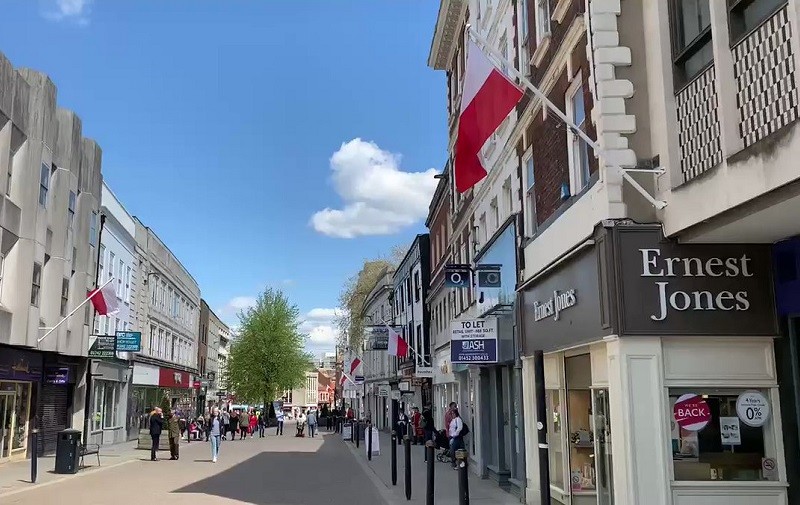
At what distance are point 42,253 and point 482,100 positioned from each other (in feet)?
59.1

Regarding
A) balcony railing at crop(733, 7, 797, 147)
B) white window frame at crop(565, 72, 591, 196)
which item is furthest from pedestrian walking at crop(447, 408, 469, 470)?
balcony railing at crop(733, 7, 797, 147)

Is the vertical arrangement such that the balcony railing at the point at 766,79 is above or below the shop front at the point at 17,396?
above

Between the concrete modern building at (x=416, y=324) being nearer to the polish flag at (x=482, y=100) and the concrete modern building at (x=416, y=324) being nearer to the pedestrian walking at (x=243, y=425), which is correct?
the pedestrian walking at (x=243, y=425)

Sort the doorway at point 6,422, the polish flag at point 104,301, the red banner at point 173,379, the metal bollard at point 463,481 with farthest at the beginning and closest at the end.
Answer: the red banner at point 173,379 < the polish flag at point 104,301 < the doorway at point 6,422 < the metal bollard at point 463,481

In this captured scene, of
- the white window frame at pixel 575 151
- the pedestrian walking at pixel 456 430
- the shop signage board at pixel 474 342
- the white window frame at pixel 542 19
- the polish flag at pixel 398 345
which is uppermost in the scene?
the white window frame at pixel 542 19

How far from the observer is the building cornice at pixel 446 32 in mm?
23234

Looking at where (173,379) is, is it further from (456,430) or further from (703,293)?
(703,293)

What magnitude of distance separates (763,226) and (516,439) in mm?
9346

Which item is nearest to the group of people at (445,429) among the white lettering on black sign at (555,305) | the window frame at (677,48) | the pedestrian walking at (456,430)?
the pedestrian walking at (456,430)

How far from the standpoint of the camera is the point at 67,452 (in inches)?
780

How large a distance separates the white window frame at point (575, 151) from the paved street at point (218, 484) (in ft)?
25.4

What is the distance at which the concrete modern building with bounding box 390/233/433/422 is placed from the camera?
39.7 m

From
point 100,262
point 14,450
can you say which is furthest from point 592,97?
point 100,262

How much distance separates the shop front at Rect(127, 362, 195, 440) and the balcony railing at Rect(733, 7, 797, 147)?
1371 inches
